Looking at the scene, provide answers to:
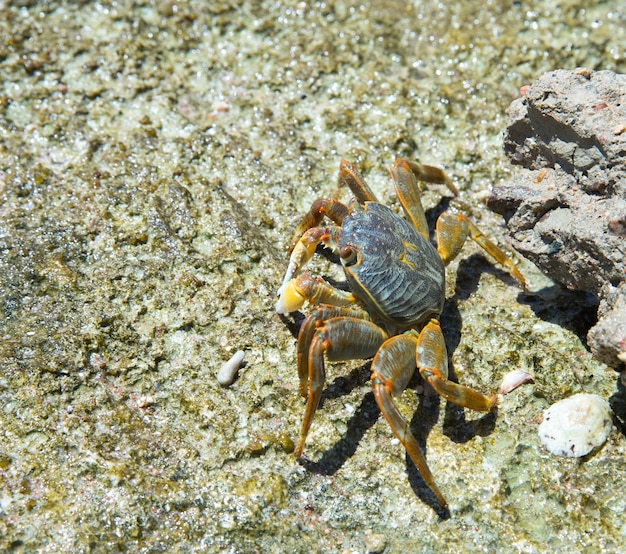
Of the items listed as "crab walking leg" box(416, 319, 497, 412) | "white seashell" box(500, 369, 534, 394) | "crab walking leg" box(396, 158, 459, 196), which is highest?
"crab walking leg" box(396, 158, 459, 196)

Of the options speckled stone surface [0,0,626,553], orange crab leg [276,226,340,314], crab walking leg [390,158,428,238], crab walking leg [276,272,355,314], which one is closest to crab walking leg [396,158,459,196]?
crab walking leg [390,158,428,238]

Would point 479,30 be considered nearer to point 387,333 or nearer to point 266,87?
point 266,87

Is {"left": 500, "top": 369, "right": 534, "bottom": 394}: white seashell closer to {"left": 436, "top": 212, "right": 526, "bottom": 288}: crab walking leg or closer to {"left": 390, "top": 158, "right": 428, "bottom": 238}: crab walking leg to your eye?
{"left": 436, "top": 212, "right": 526, "bottom": 288}: crab walking leg

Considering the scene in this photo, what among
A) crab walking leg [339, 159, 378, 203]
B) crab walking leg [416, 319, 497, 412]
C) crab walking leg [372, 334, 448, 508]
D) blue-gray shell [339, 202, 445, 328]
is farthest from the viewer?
crab walking leg [339, 159, 378, 203]

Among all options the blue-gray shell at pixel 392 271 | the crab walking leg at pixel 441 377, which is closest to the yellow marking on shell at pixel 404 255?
the blue-gray shell at pixel 392 271

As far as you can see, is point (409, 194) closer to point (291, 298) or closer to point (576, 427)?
point (291, 298)

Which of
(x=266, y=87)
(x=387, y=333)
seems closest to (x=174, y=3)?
(x=266, y=87)

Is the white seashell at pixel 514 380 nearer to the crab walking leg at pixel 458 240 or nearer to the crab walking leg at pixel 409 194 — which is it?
the crab walking leg at pixel 458 240
